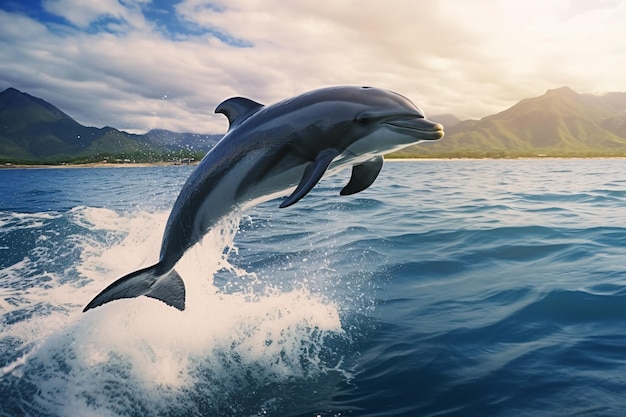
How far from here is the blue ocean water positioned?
20.0 ft

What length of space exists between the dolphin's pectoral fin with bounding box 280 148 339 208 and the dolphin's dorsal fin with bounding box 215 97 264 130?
4.93 ft

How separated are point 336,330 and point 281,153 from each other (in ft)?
14.1

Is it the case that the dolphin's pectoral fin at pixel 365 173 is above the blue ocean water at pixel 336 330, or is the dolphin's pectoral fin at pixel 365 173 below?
above

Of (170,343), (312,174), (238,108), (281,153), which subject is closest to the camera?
(312,174)

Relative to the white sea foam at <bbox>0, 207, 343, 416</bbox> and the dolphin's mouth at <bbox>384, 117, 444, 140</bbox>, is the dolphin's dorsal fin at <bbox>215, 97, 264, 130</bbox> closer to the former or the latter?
the white sea foam at <bbox>0, 207, 343, 416</bbox>

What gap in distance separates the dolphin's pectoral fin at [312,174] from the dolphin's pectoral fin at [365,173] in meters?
0.86

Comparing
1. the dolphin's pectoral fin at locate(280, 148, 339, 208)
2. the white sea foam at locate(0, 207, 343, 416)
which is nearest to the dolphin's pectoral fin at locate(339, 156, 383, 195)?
the dolphin's pectoral fin at locate(280, 148, 339, 208)

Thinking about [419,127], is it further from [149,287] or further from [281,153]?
[149,287]

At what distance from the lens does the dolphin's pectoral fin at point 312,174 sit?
4.35 m

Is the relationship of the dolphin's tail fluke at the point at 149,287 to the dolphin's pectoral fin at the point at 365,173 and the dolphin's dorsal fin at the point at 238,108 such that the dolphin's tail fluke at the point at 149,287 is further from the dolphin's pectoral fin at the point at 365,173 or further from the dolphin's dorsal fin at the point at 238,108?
the dolphin's pectoral fin at the point at 365,173

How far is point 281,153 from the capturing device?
5230mm

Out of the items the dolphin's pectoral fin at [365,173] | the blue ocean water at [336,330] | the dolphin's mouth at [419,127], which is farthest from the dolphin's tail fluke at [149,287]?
the dolphin's mouth at [419,127]

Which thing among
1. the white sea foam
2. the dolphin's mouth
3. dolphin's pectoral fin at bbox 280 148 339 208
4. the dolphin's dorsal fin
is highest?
the dolphin's dorsal fin

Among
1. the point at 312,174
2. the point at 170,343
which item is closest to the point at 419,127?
the point at 312,174
